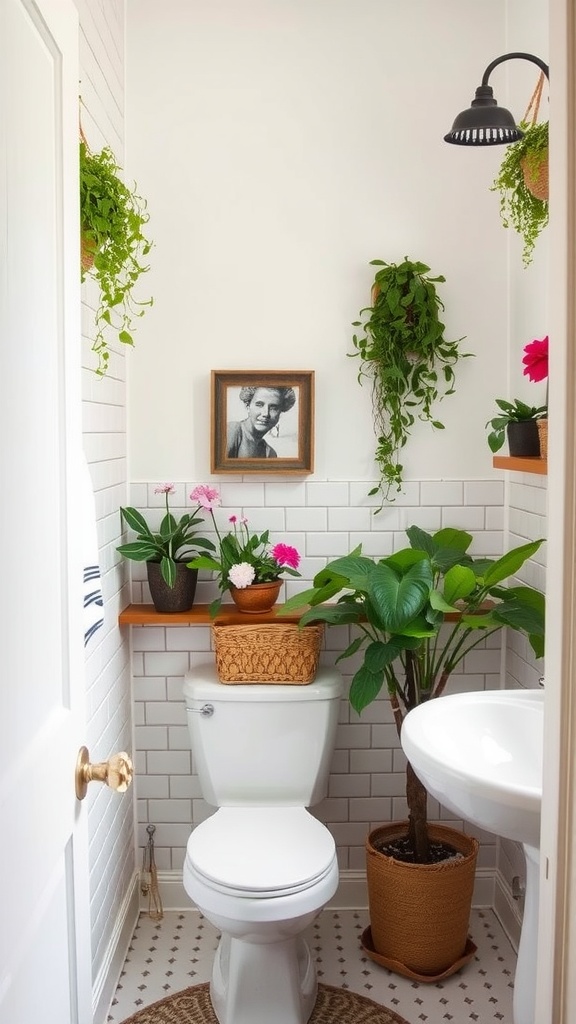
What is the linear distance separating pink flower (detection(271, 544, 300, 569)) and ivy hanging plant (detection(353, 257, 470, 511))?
384 millimetres

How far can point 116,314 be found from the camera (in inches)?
108

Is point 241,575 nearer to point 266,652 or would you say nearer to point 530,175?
point 266,652

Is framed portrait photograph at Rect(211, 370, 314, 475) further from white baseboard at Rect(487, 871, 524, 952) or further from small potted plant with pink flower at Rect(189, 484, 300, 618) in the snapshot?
white baseboard at Rect(487, 871, 524, 952)

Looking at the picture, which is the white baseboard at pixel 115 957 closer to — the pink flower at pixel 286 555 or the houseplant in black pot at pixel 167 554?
the houseplant in black pot at pixel 167 554

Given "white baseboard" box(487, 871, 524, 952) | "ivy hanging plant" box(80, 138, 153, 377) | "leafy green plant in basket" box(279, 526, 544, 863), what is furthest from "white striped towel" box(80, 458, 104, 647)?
"white baseboard" box(487, 871, 524, 952)

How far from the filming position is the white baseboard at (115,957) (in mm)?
2346

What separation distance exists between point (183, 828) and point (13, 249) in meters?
2.40

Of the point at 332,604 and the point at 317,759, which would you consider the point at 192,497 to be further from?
the point at 317,759

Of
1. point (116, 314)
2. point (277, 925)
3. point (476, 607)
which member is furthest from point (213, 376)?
point (277, 925)

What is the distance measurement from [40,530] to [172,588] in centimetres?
167

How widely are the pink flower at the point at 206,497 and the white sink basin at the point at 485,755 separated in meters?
1.02

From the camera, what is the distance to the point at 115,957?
2.58 meters

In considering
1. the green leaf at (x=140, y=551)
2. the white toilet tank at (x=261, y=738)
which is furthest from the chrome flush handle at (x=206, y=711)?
the green leaf at (x=140, y=551)

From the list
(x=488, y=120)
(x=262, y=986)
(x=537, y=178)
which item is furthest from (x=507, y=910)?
(x=488, y=120)
